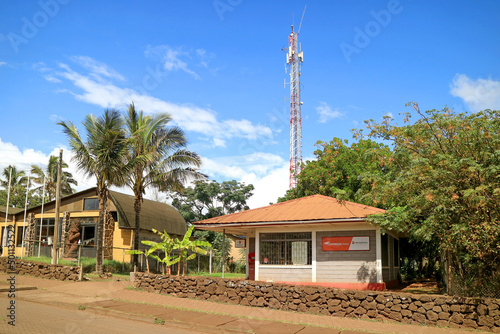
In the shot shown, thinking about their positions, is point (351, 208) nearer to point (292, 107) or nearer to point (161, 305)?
point (161, 305)

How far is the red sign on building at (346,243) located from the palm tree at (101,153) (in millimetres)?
11019

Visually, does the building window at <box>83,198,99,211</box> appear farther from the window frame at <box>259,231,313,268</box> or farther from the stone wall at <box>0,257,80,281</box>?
the window frame at <box>259,231,313,268</box>

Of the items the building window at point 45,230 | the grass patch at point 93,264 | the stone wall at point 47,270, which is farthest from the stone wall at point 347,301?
the building window at point 45,230

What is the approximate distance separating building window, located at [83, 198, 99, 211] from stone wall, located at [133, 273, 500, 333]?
14242 millimetres

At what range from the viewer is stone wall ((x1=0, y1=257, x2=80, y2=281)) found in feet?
62.1

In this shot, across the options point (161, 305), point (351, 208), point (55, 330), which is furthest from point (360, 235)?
point (55, 330)

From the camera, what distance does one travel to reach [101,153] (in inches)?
827

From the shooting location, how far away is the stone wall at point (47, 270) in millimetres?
18922

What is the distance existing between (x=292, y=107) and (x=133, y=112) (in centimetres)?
1383

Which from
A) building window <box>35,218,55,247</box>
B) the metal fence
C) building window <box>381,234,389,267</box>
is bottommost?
the metal fence

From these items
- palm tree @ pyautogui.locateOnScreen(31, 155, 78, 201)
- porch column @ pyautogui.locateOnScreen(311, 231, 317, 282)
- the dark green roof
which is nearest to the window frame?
porch column @ pyautogui.locateOnScreen(311, 231, 317, 282)

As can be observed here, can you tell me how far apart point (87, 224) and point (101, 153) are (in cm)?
947

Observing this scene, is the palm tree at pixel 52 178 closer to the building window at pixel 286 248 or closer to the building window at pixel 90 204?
the building window at pixel 90 204

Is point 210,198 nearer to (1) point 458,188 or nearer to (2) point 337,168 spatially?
(2) point 337,168
